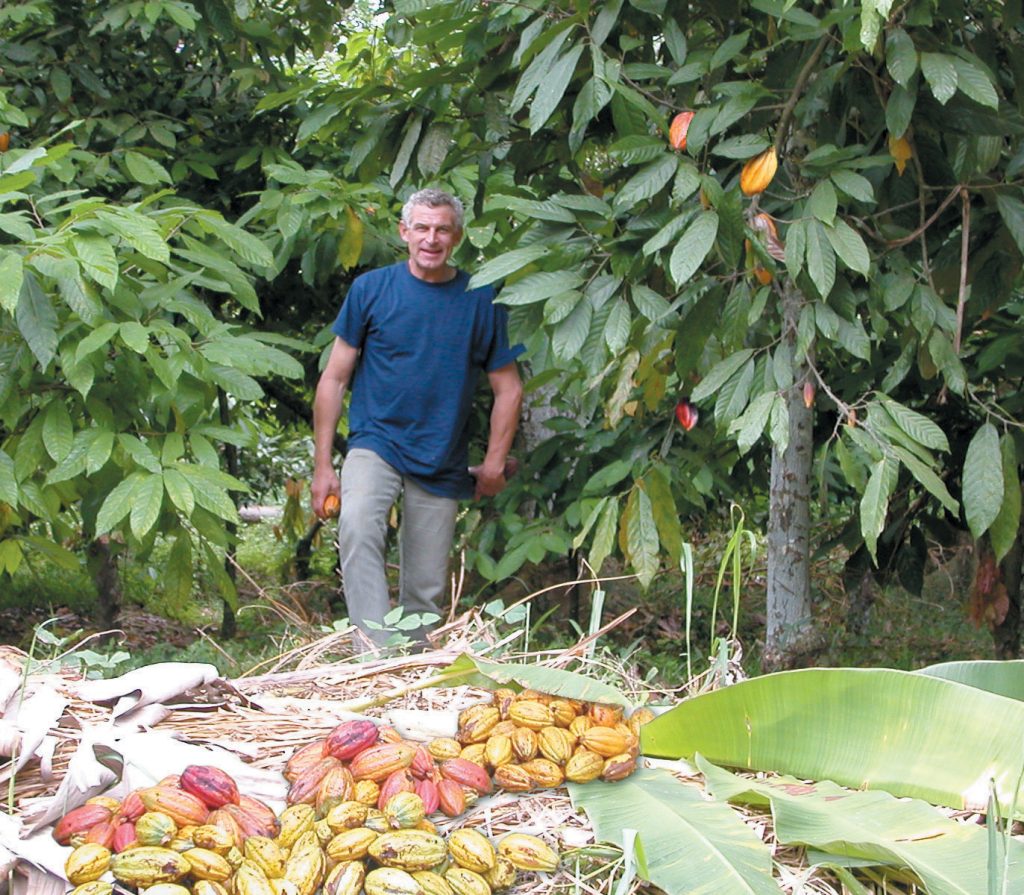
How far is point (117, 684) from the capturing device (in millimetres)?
1535

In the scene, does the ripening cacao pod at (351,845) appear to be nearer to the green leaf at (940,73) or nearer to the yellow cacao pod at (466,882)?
the yellow cacao pod at (466,882)

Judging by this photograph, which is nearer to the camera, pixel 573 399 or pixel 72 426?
pixel 72 426

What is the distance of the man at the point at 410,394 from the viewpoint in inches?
148

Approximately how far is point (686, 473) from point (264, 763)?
7.48 feet

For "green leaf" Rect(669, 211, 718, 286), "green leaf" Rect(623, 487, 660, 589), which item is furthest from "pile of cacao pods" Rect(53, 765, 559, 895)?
"green leaf" Rect(623, 487, 660, 589)

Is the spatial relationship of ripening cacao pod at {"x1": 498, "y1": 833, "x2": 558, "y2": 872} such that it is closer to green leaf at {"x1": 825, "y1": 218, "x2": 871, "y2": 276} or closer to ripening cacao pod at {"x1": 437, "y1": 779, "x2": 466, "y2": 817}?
ripening cacao pod at {"x1": 437, "y1": 779, "x2": 466, "y2": 817}

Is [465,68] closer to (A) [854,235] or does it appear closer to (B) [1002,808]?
(A) [854,235]

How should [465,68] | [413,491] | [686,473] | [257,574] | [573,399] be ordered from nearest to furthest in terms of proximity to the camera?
[465,68] < [686,473] < [413,491] < [573,399] < [257,574]

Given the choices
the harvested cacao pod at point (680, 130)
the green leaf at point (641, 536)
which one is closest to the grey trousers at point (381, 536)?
the green leaf at point (641, 536)

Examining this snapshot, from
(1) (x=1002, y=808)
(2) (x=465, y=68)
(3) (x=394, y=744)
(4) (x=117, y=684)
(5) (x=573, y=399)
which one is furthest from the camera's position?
(5) (x=573, y=399)

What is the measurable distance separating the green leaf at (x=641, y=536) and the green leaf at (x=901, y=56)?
4.14 ft

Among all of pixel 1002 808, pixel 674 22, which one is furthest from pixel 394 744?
pixel 674 22

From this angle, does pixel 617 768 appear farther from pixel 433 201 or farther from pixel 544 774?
pixel 433 201

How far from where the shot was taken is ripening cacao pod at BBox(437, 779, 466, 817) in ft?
4.37
